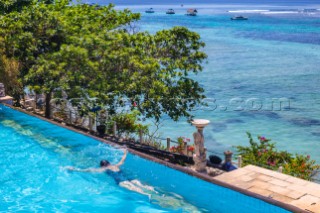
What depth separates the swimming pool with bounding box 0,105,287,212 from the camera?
515 inches

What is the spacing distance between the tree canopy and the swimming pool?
2.60 meters

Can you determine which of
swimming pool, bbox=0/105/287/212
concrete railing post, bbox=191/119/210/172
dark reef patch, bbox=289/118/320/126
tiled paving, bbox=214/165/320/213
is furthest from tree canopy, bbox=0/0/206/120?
dark reef patch, bbox=289/118/320/126

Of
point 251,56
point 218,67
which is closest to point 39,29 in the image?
point 218,67

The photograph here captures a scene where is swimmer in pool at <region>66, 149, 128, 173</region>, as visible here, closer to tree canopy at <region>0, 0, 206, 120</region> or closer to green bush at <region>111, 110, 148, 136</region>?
tree canopy at <region>0, 0, 206, 120</region>

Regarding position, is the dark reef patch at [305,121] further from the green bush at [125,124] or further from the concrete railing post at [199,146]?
the concrete railing post at [199,146]

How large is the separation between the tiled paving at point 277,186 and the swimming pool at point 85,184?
2.00ft

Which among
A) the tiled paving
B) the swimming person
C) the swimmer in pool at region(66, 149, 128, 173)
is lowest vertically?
the swimming person

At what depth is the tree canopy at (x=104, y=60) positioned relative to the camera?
61.8 ft

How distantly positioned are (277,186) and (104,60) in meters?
9.43

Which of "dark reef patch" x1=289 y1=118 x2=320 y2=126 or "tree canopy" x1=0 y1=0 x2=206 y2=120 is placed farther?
"dark reef patch" x1=289 y1=118 x2=320 y2=126

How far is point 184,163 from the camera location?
16250 mm

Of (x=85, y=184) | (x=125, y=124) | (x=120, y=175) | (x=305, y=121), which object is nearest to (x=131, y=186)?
(x=120, y=175)

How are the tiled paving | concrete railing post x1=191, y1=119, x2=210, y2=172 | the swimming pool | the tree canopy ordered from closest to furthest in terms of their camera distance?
the tiled paving
the swimming pool
concrete railing post x1=191, y1=119, x2=210, y2=172
the tree canopy

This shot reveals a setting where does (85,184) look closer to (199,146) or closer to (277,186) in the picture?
(199,146)
